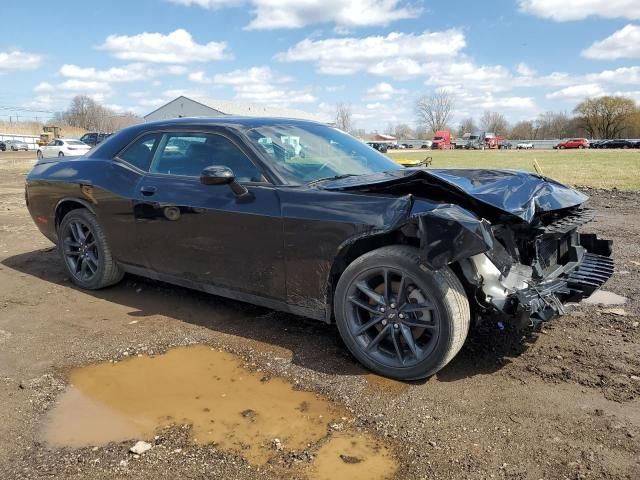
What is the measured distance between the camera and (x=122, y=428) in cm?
276

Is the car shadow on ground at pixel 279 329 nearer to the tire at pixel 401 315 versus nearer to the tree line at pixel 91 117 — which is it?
the tire at pixel 401 315

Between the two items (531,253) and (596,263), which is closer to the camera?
(531,253)

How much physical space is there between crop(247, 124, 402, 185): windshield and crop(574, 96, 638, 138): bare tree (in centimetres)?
10631

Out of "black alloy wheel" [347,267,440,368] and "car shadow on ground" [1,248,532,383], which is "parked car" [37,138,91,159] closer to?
"car shadow on ground" [1,248,532,383]

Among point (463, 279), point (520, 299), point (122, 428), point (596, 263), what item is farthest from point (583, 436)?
point (122, 428)

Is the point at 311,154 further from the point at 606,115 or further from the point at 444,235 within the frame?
the point at 606,115

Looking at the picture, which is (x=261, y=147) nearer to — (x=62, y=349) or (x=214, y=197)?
(x=214, y=197)

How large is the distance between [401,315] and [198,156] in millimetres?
2084

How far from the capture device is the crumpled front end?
2998 mm

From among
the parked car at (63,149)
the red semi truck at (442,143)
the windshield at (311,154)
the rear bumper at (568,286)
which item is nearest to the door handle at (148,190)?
the windshield at (311,154)

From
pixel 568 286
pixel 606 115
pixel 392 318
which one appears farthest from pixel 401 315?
pixel 606 115

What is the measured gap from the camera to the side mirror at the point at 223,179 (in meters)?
3.60

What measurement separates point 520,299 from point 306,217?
138cm

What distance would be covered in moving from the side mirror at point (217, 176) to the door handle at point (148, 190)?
81 cm
